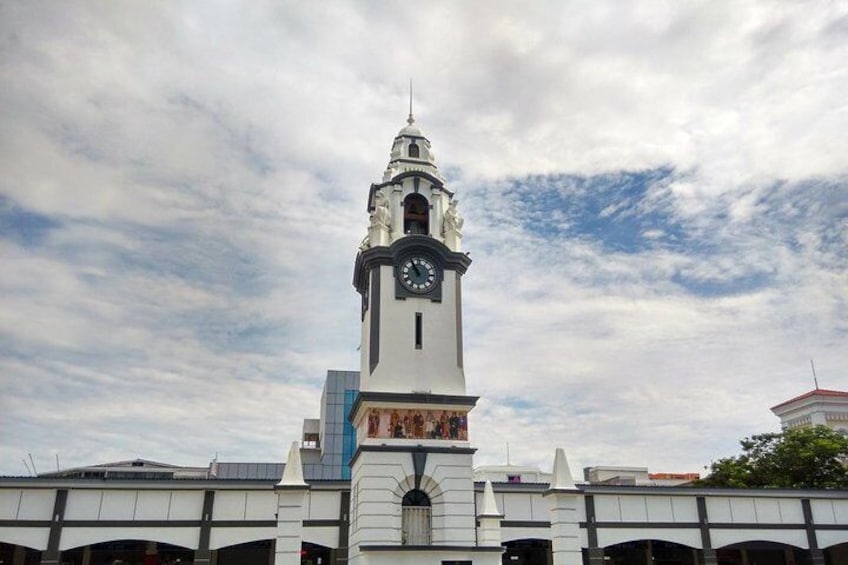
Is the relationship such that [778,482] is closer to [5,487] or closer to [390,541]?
[390,541]

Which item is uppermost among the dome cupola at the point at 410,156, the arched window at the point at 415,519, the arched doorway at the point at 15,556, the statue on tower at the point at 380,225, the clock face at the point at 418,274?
the dome cupola at the point at 410,156

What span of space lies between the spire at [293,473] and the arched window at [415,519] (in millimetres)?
7038

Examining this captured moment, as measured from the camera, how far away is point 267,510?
130 feet

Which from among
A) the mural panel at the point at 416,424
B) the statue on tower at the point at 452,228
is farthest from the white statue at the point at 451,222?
the mural panel at the point at 416,424

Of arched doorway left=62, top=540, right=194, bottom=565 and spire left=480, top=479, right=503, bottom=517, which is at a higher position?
spire left=480, top=479, right=503, bottom=517

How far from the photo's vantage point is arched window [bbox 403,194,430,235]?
125 feet

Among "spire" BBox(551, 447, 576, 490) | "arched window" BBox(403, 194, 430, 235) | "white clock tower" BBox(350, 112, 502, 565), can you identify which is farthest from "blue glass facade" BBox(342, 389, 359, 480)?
"spire" BBox(551, 447, 576, 490)

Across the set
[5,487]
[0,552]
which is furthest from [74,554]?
[5,487]

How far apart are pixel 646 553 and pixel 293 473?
30.6 m

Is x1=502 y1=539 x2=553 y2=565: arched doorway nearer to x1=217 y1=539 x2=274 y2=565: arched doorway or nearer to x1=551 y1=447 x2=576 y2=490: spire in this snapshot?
x1=217 y1=539 x2=274 y2=565: arched doorway

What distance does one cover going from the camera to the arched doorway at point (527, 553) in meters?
45.9

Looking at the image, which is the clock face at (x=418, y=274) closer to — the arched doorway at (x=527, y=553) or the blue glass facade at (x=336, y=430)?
the arched doorway at (x=527, y=553)

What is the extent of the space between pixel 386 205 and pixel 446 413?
11.3 m

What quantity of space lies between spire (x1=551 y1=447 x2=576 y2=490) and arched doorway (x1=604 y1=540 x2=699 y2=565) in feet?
87.5
